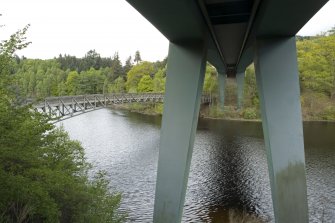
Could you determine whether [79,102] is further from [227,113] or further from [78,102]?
[227,113]

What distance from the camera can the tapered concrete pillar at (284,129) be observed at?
850 cm

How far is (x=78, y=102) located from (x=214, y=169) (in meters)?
10.9

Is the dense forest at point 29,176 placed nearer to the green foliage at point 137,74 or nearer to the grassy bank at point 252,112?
the grassy bank at point 252,112

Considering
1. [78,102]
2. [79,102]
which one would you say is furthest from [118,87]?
[78,102]

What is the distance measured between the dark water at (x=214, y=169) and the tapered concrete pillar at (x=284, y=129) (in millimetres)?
3620

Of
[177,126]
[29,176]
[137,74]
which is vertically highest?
[137,74]

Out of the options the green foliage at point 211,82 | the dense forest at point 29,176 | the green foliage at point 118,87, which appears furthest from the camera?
the green foliage at point 118,87

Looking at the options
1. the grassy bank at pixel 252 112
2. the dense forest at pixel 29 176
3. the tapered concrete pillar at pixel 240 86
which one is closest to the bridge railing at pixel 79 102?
the dense forest at pixel 29 176

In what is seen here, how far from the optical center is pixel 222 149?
2344 cm

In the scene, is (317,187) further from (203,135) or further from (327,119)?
(327,119)

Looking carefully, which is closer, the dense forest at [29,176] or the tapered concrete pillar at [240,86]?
the dense forest at [29,176]

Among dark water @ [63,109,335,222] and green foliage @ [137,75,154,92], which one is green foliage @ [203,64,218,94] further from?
dark water @ [63,109,335,222]

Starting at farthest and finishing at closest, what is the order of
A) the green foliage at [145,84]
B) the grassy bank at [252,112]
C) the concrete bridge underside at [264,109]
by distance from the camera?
the green foliage at [145,84]
the grassy bank at [252,112]
the concrete bridge underside at [264,109]

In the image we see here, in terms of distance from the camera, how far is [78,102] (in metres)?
21.6
